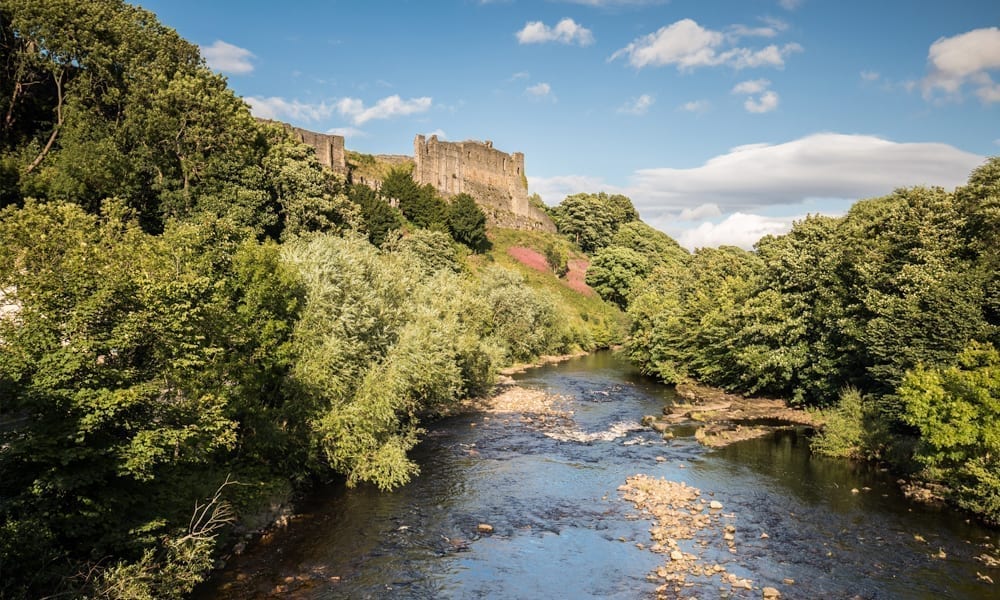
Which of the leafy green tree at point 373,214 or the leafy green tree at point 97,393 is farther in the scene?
the leafy green tree at point 373,214

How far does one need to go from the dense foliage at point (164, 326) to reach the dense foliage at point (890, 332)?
18462 mm

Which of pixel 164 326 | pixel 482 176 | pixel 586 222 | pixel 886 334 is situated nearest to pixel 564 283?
pixel 482 176

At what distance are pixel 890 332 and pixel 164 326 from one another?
28.6 m

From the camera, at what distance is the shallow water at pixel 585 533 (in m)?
17.2

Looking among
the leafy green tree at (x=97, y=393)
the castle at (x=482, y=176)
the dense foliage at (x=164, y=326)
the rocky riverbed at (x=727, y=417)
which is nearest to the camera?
the leafy green tree at (x=97, y=393)

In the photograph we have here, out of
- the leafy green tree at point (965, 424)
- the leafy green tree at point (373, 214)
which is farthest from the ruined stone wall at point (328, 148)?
the leafy green tree at point (965, 424)

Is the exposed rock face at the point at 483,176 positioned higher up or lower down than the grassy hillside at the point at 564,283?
higher up

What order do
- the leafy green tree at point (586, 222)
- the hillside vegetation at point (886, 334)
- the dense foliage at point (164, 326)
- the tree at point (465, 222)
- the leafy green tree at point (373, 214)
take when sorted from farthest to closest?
the leafy green tree at point (586, 222) → the tree at point (465, 222) → the leafy green tree at point (373, 214) → the hillside vegetation at point (886, 334) → the dense foliage at point (164, 326)

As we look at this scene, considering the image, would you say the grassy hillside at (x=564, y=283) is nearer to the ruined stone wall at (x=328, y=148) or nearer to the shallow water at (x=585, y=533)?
the ruined stone wall at (x=328, y=148)

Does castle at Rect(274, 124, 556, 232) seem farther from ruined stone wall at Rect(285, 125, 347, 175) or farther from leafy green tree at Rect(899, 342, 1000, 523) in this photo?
leafy green tree at Rect(899, 342, 1000, 523)

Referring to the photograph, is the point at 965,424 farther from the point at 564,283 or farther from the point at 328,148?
the point at 328,148

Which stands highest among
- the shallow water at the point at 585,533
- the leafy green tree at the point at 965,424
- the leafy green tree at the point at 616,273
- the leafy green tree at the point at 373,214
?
the leafy green tree at the point at 373,214

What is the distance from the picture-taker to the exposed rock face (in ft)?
315

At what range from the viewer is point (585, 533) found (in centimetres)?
2122
